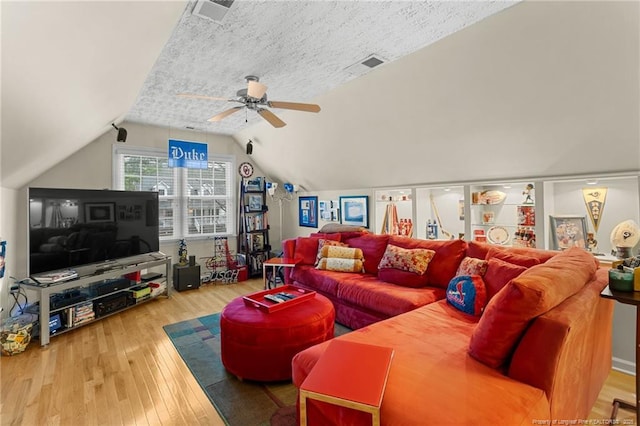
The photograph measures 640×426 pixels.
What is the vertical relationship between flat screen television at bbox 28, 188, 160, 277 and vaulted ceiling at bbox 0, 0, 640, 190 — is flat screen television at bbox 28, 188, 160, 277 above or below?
below

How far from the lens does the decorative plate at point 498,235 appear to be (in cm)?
360

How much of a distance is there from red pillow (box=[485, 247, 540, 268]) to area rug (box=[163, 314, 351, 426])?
6.87ft

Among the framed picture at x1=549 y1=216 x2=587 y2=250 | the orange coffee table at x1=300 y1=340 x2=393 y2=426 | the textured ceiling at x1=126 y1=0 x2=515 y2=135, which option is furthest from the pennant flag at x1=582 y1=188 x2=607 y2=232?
the orange coffee table at x1=300 y1=340 x2=393 y2=426

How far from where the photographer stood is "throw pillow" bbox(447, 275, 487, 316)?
2.41m

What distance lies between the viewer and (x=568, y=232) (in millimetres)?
3025

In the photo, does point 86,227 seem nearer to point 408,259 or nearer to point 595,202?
point 408,259

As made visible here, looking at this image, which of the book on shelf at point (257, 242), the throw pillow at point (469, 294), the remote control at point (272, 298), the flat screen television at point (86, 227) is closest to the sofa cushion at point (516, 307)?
the throw pillow at point (469, 294)

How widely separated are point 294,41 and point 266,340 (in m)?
2.39

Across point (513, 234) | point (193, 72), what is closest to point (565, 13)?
point (513, 234)

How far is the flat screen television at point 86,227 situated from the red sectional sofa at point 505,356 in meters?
3.17

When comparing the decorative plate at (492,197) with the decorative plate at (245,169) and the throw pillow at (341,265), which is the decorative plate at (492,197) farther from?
the decorative plate at (245,169)

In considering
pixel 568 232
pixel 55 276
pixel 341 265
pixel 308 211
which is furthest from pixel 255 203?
pixel 568 232

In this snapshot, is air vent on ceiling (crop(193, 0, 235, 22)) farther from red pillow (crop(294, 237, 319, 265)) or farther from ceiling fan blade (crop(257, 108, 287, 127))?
red pillow (crop(294, 237, 319, 265))

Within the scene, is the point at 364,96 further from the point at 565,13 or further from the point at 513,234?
the point at 513,234
